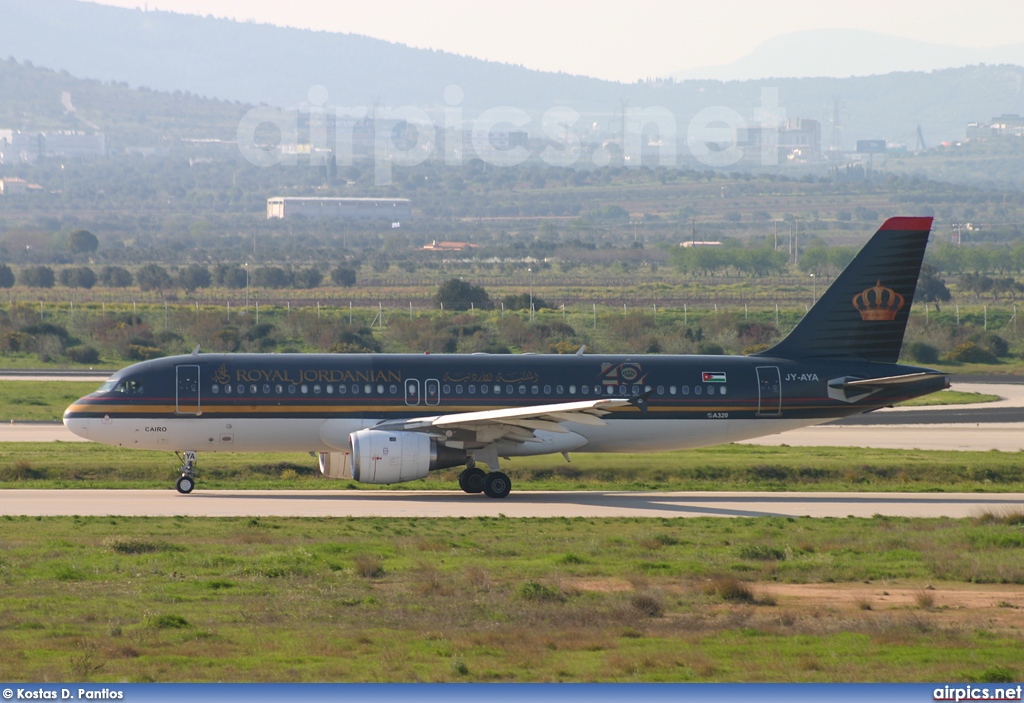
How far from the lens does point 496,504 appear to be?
3525cm

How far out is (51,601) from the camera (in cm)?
2084

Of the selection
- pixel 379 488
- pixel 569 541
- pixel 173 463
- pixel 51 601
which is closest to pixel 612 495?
pixel 379 488

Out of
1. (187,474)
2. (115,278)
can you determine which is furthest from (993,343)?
(115,278)

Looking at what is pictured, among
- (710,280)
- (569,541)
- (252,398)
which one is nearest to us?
(569,541)

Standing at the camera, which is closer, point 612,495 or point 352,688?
point 352,688

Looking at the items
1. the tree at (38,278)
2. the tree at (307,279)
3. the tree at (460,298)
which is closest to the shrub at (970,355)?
the tree at (460,298)

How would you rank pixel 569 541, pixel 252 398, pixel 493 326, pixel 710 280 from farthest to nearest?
pixel 710 280 < pixel 493 326 < pixel 252 398 < pixel 569 541

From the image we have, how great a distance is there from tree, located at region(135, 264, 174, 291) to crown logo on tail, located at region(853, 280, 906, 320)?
109 metres

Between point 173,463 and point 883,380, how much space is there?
2208 cm

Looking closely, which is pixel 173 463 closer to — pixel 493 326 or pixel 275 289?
pixel 493 326

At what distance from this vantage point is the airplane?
36375 millimetres

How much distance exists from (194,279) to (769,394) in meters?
115

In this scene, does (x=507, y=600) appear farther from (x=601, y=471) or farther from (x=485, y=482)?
(x=601, y=471)

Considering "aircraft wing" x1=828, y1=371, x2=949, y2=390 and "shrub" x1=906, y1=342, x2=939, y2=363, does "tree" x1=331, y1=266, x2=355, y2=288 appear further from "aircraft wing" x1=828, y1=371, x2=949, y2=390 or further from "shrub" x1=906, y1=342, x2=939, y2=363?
"aircraft wing" x1=828, y1=371, x2=949, y2=390
